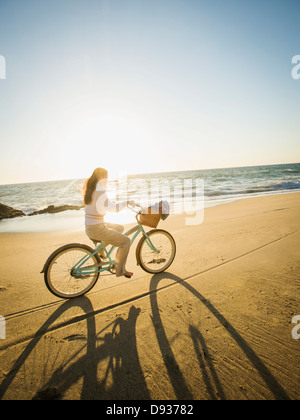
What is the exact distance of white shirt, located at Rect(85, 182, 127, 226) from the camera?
359 cm

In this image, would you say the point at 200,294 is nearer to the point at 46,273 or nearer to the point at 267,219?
the point at 46,273

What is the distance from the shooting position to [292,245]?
5.40 m

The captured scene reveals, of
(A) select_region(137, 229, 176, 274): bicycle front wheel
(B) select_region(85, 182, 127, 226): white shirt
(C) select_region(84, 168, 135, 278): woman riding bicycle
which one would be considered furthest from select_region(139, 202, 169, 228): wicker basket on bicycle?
(B) select_region(85, 182, 127, 226): white shirt

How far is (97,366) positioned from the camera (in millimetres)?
2281

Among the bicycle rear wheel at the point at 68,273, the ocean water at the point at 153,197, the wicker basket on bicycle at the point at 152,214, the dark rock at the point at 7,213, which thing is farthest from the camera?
the dark rock at the point at 7,213

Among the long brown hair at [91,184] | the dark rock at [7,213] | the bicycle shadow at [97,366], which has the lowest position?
the bicycle shadow at [97,366]

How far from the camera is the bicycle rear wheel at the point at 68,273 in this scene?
3557 millimetres

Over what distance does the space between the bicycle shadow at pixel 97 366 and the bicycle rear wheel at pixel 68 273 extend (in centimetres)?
74

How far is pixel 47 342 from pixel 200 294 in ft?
8.07

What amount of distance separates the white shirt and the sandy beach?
56.8 inches

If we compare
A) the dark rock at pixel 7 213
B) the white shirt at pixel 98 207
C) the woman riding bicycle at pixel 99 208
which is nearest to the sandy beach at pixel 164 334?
the woman riding bicycle at pixel 99 208

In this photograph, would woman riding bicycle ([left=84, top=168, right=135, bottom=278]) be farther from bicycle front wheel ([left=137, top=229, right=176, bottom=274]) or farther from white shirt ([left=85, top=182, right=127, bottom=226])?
bicycle front wheel ([left=137, top=229, right=176, bottom=274])

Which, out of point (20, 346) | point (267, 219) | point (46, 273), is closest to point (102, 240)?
point (46, 273)

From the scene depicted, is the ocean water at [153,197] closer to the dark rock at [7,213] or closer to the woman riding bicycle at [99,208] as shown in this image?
the woman riding bicycle at [99,208]
